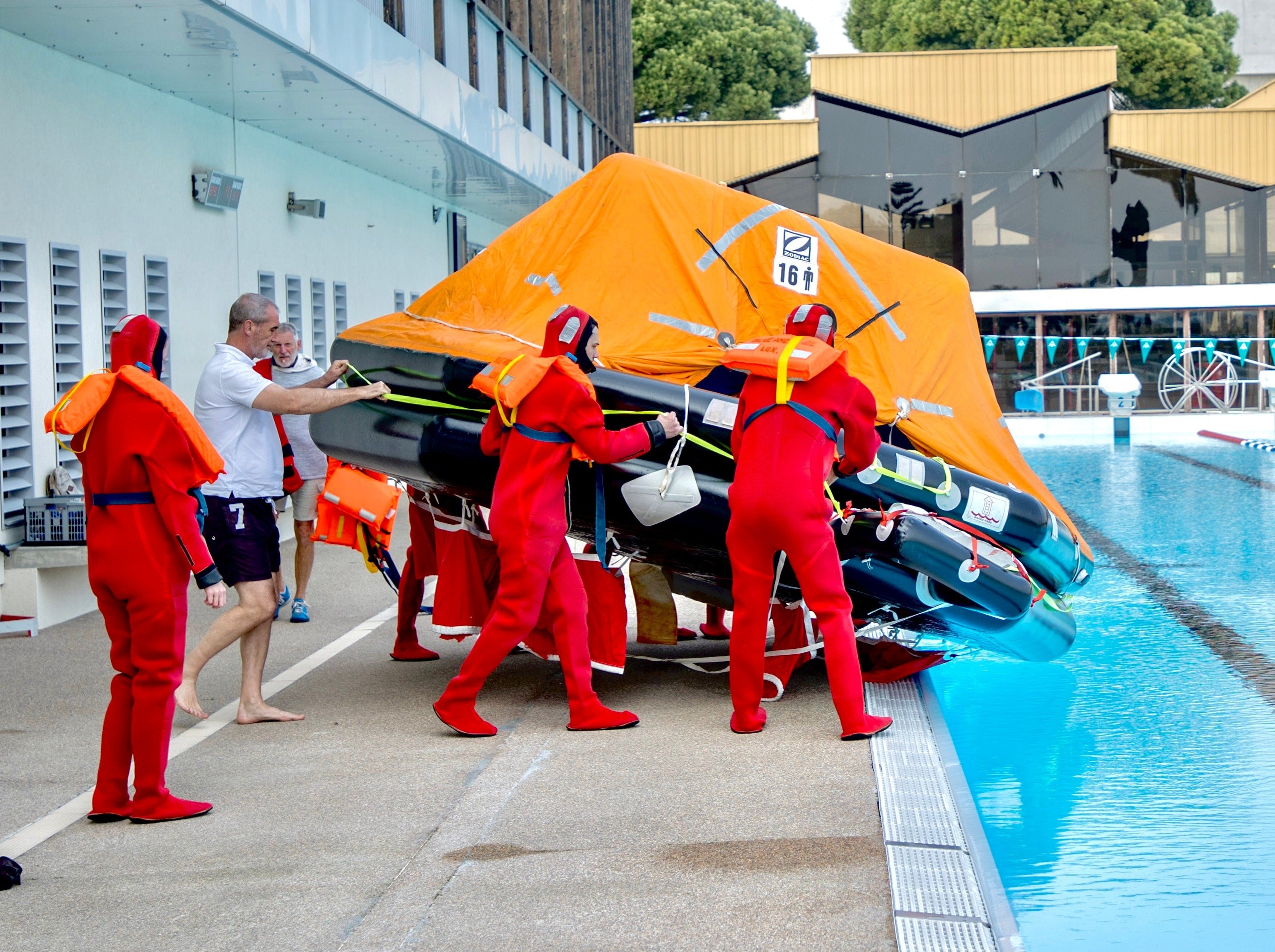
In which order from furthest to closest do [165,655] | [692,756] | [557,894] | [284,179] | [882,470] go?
[284,179]
[882,470]
[692,756]
[165,655]
[557,894]

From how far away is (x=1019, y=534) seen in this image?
7.06 metres

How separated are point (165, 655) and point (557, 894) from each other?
68.3 inches

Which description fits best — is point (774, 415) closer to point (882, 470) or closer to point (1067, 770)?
point (882, 470)

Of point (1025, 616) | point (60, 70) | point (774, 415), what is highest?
point (60, 70)

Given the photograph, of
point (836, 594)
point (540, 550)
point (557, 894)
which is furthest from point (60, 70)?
point (557, 894)

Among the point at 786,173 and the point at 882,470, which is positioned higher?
the point at 786,173

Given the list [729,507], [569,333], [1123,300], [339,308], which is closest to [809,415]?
[729,507]

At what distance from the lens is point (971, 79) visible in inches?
1382

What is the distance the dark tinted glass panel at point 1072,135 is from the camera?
115ft

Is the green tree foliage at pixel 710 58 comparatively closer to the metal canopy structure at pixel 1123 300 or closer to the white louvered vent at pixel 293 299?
the metal canopy structure at pixel 1123 300

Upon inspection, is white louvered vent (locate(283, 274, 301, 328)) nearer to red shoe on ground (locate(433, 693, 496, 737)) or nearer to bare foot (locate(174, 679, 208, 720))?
bare foot (locate(174, 679, 208, 720))

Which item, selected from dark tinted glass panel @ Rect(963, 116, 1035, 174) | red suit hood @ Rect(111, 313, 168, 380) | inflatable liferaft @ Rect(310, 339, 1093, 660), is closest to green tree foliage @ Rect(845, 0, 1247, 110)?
dark tinted glass panel @ Rect(963, 116, 1035, 174)

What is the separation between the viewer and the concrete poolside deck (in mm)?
4020

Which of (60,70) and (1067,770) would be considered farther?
(60,70)
